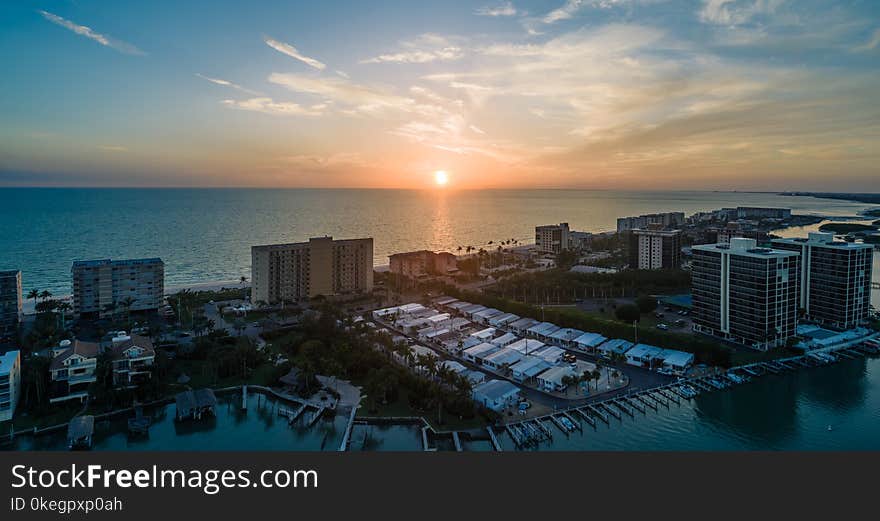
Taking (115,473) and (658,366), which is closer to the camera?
(115,473)

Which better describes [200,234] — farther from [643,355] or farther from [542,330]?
[643,355]

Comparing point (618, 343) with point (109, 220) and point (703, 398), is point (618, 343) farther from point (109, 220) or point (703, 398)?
point (109, 220)

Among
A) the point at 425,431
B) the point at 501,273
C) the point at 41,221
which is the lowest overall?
the point at 425,431

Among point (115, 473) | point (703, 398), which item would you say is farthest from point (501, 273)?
point (115, 473)

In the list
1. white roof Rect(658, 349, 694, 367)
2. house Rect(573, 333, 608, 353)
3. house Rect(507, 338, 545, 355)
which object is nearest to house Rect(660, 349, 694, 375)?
white roof Rect(658, 349, 694, 367)

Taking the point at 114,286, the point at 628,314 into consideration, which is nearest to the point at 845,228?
the point at 628,314

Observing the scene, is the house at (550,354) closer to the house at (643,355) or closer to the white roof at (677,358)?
the house at (643,355)
